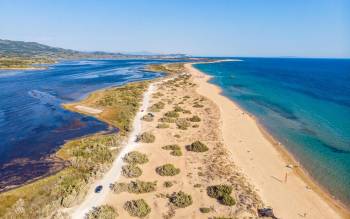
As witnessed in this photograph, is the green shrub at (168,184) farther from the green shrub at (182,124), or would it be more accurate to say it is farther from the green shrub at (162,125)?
the green shrub at (162,125)

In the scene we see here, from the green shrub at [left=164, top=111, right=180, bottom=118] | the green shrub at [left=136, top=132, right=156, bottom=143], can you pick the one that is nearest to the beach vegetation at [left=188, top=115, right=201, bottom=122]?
the green shrub at [left=164, top=111, right=180, bottom=118]

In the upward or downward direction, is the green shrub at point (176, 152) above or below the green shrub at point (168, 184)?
above

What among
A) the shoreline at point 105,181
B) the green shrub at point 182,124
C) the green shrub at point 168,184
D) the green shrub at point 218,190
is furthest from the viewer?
the green shrub at point 182,124

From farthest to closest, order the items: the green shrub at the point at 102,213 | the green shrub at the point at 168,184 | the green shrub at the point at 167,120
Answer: the green shrub at the point at 167,120 → the green shrub at the point at 168,184 → the green shrub at the point at 102,213

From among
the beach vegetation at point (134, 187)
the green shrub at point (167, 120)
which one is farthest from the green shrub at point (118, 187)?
the green shrub at point (167, 120)

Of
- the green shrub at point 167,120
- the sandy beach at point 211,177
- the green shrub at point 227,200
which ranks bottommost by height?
the sandy beach at point 211,177

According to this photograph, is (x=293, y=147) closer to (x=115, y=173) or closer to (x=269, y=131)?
(x=269, y=131)
